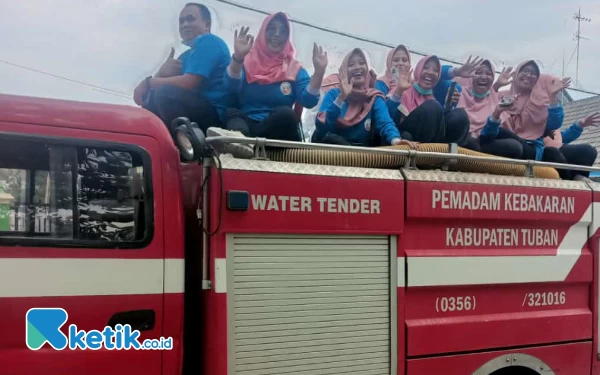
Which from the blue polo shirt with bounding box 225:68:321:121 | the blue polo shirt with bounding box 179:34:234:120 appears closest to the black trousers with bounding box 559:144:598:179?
the blue polo shirt with bounding box 225:68:321:121

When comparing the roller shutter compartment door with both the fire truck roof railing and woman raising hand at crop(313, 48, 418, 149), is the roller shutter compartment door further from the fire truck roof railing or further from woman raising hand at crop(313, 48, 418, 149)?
woman raising hand at crop(313, 48, 418, 149)

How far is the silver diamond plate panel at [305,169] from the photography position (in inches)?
113

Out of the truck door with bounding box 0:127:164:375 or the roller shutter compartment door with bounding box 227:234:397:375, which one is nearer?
the truck door with bounding box 0:127:164:375

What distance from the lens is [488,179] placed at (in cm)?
359

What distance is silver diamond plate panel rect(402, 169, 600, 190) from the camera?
11.1ft

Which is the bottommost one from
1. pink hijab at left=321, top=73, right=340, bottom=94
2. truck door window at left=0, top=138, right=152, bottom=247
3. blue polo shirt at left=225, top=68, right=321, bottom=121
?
truck door window at left=0, top=138, right=152, bottom=247

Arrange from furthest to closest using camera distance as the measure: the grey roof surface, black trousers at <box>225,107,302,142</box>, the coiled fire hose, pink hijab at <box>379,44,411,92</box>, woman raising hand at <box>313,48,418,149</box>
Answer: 1. the grey roof surface
2. pink hijab at <box>379,44,411,92</box>
3. woman raising hand at <box>313,48,418,149</box>
4. black trousers at <box>225,107,302,142</box>
5. the coiled fire hose

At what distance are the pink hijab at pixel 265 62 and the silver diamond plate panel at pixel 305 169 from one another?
1.37 meters

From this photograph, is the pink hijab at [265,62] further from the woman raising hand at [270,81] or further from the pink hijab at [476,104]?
the pink hijab at [476,104]

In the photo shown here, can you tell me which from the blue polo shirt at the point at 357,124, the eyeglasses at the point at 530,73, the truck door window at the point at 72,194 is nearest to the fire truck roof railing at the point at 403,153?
the truck door window at the point at 72,194

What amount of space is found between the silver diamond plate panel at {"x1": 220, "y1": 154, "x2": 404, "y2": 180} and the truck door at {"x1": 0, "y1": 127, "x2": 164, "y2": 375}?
405mm

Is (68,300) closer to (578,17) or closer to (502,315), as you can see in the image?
(502,315)

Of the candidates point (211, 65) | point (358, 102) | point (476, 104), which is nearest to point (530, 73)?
point (476, 104)

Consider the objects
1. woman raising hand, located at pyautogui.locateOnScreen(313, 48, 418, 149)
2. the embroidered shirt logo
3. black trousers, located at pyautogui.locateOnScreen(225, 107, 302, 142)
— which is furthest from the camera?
woman raising hand, located at pyautogui.locateOnScreen(313, 48, 418, 149)
